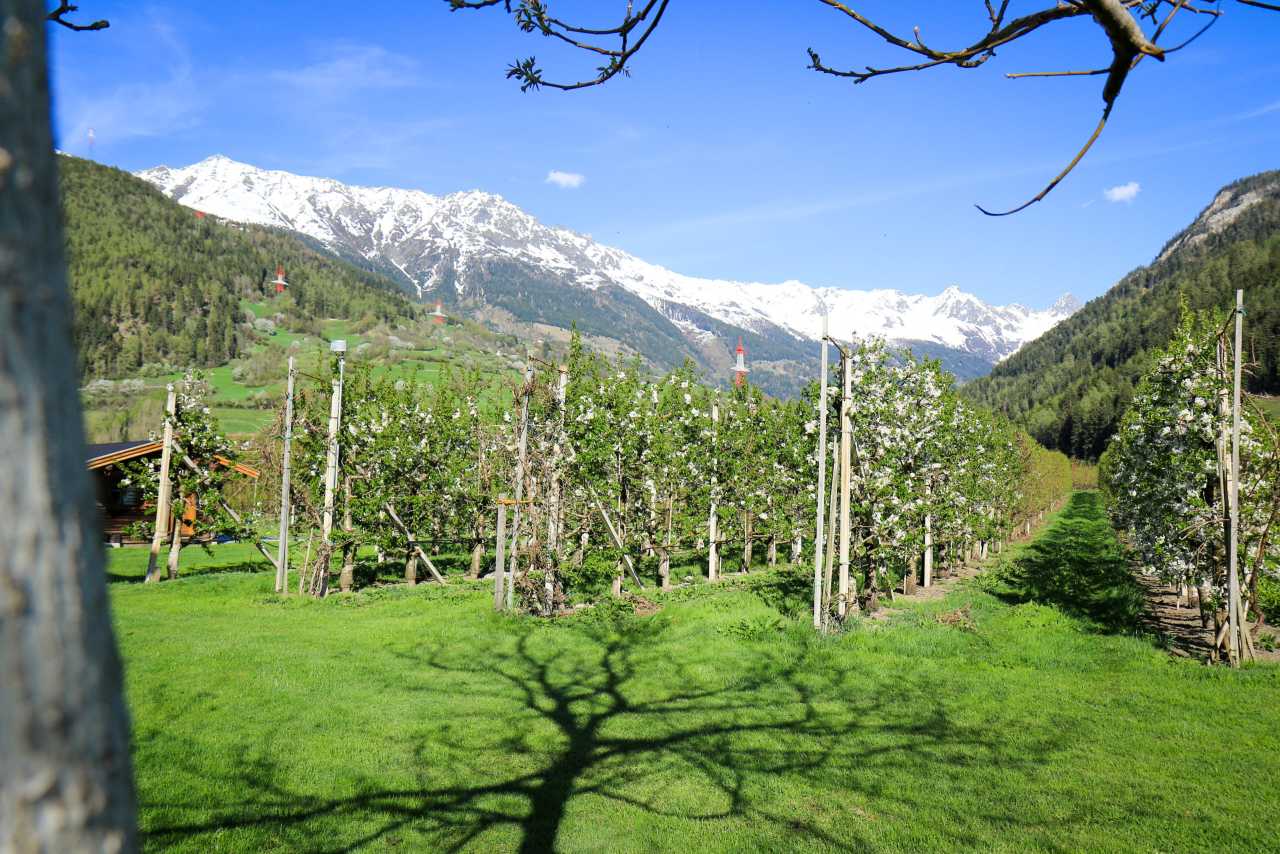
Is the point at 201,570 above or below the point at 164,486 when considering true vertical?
below

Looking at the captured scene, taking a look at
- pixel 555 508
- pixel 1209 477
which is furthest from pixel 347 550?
pixel 1209 477

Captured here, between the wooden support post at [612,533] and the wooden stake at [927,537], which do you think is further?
the wooden stake at [927,537]

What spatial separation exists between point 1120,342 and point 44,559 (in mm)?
178324

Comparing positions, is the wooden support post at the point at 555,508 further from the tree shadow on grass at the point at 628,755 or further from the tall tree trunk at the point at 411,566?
the tall tree trunk at the point at 411,566

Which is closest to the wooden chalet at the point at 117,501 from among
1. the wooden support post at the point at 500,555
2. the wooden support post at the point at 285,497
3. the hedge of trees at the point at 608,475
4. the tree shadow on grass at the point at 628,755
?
the hedge of trees at the point at 608,475

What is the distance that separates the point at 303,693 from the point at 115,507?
32.3 m

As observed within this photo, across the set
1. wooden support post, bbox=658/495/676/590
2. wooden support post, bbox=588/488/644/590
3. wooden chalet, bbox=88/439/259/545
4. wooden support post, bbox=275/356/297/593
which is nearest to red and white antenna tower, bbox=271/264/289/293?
wooden chalet, bbox=88/439/259/545

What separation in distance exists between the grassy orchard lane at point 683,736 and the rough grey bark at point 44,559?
20.4 ft

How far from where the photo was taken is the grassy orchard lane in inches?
260

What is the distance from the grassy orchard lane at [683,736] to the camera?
260 inches

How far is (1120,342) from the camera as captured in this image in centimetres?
14738

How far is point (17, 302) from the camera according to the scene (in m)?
0.80

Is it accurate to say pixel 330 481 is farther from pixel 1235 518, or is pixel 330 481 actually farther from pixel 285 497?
pixel 1235 518

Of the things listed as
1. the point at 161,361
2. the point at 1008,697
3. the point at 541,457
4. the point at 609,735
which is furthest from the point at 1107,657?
the point at 161,361
